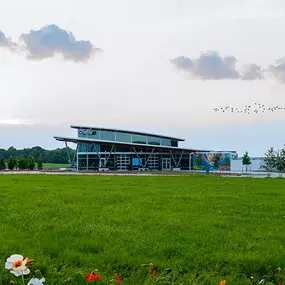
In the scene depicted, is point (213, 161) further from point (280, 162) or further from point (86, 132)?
point (86, 132)

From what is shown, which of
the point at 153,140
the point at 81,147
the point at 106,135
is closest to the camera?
the point at 106,135

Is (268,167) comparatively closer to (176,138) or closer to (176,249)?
(176,138)

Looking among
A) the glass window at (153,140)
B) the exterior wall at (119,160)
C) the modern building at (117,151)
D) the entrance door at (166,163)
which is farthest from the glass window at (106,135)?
the entrance door at (166,163)

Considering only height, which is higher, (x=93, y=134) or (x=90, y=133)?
(x=90, y=133)

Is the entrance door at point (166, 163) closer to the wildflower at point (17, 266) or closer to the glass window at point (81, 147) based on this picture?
the glass window at point (81, 147)

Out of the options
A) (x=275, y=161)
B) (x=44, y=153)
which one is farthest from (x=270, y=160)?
(x=44, y=153)

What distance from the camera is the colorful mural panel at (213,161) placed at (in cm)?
4344

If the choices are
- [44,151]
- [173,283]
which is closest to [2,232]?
[173,283]

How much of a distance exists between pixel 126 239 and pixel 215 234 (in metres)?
1.34

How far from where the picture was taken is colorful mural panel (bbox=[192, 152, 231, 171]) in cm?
4344

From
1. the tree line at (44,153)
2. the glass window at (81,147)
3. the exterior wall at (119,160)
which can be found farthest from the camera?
the tree line at (44,153)

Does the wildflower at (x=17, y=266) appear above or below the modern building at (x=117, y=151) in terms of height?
below

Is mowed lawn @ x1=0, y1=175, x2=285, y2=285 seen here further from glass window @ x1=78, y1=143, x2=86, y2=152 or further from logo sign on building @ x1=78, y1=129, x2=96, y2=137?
glass window @ x1=78, y1=143, x2=86, y2=152

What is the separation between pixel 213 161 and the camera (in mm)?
43438
